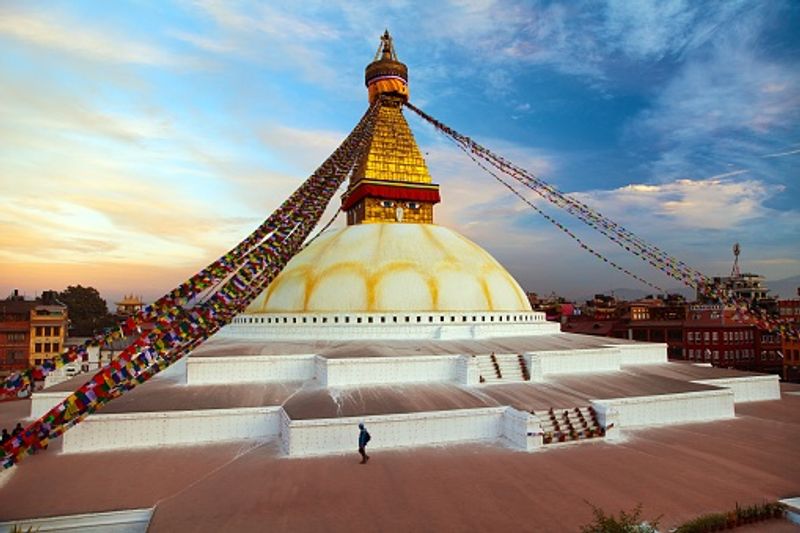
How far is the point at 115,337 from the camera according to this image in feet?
29.7

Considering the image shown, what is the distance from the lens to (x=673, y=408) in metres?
10.9

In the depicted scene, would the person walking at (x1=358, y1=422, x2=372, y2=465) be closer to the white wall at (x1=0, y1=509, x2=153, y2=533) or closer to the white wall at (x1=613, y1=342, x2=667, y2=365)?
the white wall at (x1=0, y1=509, x2=153, y2=533)

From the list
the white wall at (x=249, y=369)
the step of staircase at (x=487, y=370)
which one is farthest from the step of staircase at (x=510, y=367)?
the white wall at (x=249, y=369)

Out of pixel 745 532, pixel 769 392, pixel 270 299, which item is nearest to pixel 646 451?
pixel 745 532

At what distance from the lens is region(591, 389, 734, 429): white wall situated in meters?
10.6

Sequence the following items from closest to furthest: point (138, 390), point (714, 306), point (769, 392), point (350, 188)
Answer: point (138, 390), point (769, 392), point (350, 188), point (714, 306)

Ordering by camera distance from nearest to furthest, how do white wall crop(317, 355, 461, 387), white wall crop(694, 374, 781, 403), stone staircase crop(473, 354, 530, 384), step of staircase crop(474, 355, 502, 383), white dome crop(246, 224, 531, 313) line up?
white wall crop(317, 355, 461, 387) < step of staircase crop(474, 355, 502, 383) < stone staircase crop(473, 354, 530, 384) < white wall crop(694, 374, 781, 403) < white dome crop(246, 224, 531, 313)

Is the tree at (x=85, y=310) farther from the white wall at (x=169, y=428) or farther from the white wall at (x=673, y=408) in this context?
the white wall at (x=673, y=408)

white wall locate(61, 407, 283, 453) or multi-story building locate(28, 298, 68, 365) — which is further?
multi-story building locate(28, 298, 68, 365)

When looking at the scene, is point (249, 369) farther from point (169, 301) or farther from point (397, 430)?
point (397, 430)

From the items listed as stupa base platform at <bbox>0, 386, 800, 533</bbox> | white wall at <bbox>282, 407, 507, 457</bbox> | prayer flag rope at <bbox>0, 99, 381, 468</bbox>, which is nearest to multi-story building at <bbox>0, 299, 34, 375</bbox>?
prayer flag rope at <bbox>0, 99, 381, 468</bbox>

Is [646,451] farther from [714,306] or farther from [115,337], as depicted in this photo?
[714,306]

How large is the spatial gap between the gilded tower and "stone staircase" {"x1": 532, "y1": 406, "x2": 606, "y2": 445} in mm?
11432

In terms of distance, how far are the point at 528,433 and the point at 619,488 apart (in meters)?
2.03
